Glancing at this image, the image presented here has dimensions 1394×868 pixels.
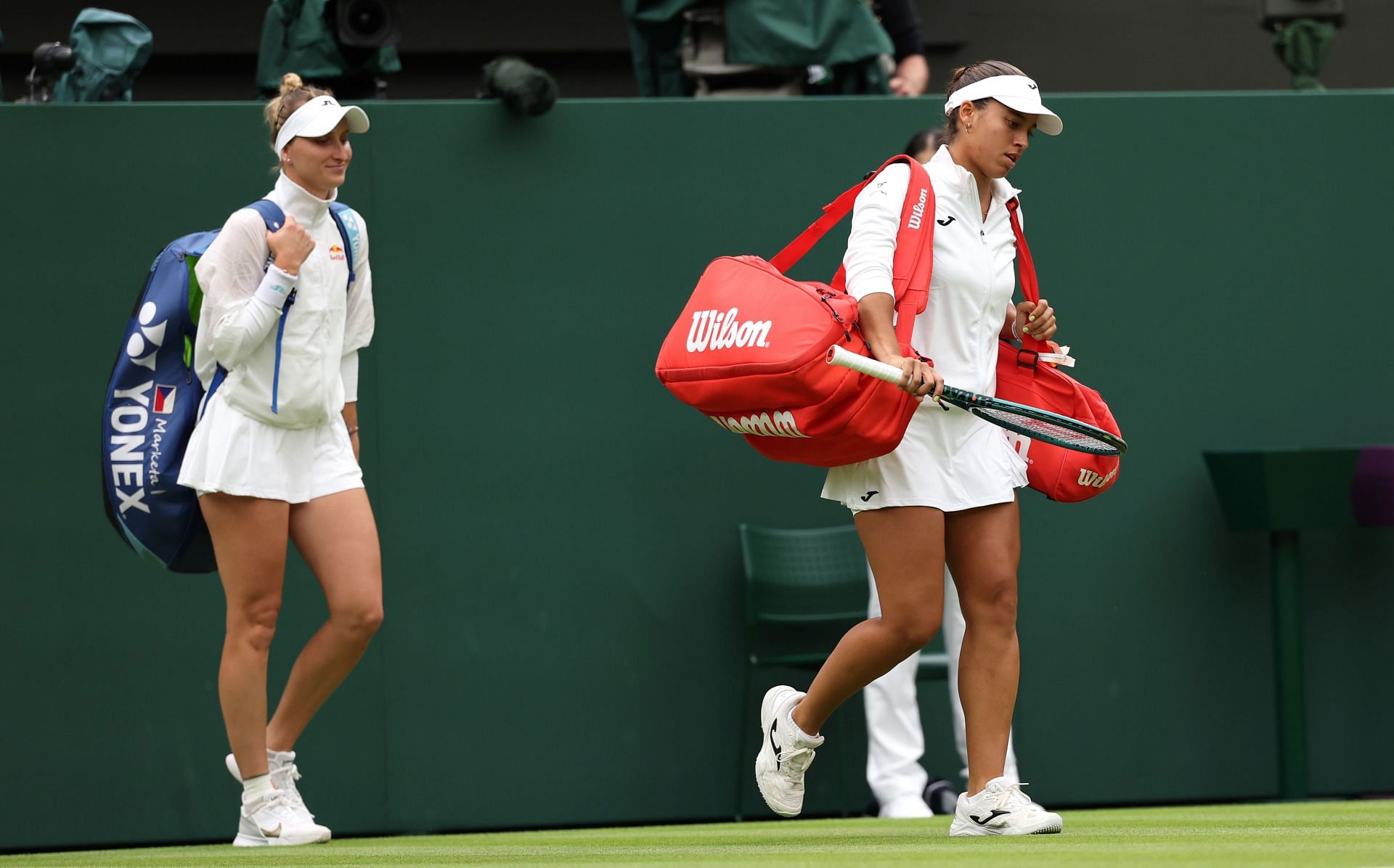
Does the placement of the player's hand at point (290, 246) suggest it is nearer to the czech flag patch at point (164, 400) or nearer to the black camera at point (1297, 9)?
the czech flag patch at point (164, 400)

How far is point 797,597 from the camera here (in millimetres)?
7203

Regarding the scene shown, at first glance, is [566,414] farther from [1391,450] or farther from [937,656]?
[1391,450]

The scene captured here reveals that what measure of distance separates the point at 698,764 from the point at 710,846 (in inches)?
94.3

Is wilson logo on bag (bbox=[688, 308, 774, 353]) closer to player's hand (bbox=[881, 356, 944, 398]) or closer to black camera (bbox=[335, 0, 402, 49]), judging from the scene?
player's hand (bbox=[881, 356, 944, 398])

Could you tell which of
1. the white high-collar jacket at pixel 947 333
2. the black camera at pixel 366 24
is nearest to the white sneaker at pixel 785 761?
the white high-collar jacket at pixel 947 333

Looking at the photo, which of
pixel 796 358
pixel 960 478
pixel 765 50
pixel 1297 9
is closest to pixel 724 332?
pixel 796 358

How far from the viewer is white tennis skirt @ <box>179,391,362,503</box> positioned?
5430mm

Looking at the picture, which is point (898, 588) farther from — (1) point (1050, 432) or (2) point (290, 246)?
(2) point (290, 246)

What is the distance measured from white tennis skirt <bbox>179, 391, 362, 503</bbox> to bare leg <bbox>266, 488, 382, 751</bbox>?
62mm

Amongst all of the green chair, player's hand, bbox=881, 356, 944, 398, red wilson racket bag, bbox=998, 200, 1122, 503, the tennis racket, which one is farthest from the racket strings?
the green chair

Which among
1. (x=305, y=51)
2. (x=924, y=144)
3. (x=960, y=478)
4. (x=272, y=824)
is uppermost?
(x=305, y=51)

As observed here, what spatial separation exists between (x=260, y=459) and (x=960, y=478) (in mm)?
1965

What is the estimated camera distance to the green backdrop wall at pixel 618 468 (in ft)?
22.8

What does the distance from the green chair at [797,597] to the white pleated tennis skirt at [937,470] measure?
232 cm
